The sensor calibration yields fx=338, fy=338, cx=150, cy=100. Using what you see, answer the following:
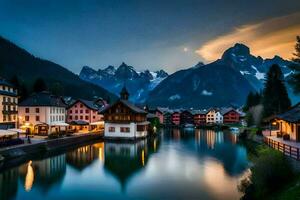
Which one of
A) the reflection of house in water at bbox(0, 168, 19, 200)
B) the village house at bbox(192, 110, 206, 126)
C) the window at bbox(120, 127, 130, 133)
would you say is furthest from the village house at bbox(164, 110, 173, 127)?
A: the reflection of house in water at bbox(0, 168, 19, 200)

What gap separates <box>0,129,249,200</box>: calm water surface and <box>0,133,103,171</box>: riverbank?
88.6 inches

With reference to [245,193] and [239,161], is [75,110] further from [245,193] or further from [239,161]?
[245,193]

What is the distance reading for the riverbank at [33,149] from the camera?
136 feet

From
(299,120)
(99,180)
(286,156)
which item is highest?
(299,120)

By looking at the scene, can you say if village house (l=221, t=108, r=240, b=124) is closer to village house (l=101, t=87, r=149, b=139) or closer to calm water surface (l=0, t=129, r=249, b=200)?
village house (l=101, t=87, r=149, b=139)

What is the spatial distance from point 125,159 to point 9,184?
19.6 m

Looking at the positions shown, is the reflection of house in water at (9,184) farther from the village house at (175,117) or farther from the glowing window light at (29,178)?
the village house at (175,117)

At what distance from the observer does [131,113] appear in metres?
73.1

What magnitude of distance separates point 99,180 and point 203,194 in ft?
37.3

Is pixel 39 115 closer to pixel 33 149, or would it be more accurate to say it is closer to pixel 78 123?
pixel 78 123

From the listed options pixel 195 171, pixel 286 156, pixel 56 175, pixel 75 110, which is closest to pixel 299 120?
pixel 286 156

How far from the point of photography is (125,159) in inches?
1907

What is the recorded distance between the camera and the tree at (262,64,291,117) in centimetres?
6944

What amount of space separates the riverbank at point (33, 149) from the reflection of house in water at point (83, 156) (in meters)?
3.37
